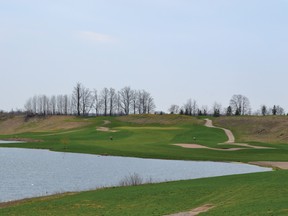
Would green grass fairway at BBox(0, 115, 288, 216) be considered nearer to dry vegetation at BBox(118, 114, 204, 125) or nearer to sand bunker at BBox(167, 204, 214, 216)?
sand bunker at BBox(167, 204, 214, 216)

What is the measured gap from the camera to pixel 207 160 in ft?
181

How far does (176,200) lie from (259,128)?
68.5m

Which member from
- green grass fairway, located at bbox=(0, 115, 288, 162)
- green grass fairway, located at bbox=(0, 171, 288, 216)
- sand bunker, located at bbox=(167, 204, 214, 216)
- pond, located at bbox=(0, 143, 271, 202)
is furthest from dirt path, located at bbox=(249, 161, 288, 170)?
sand bunker, located at bbox=(167, 204, 214, 216)

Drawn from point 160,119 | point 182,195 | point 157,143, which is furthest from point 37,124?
point 182,195

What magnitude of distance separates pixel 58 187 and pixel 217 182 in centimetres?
1196

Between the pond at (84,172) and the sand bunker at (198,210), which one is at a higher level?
the sand bunker at (198,210)

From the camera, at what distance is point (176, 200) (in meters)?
25.7

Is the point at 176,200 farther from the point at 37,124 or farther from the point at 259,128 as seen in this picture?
the point at 37,124

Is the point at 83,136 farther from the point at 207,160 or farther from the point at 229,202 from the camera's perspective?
the point at 229,202

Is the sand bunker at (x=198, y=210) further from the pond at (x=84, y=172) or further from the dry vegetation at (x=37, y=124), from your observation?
the dry vegetation at (x=37, y=124)

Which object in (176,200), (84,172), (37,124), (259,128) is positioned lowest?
(84,172)

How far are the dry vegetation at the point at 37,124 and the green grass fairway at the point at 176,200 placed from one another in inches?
3580

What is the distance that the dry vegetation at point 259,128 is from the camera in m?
80.7

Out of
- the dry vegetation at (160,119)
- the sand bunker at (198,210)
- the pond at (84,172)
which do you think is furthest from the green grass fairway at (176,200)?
the dry vegetation at (160,119)
